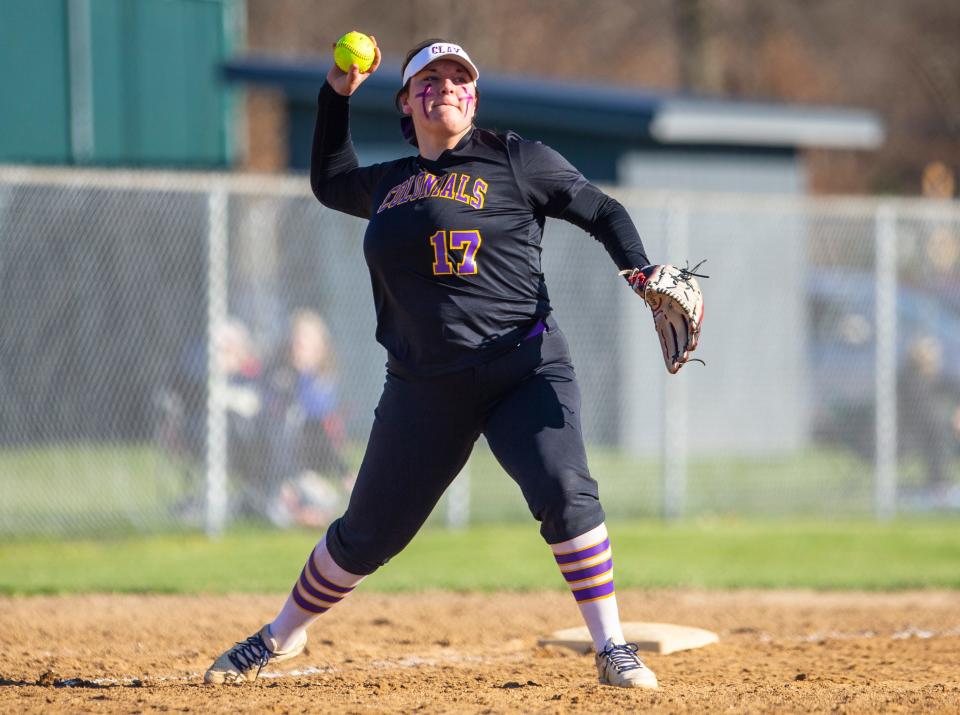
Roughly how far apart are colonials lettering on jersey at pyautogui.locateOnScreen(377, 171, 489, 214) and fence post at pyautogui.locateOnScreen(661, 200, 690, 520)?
6212 millimetres

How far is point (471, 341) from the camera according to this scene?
15.0ft

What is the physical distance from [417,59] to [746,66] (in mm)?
29773

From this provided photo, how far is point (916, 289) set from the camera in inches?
460

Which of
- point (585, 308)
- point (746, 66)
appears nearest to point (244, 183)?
point (585, 308)

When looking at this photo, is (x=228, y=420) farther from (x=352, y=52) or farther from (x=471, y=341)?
(x=471, y=341)

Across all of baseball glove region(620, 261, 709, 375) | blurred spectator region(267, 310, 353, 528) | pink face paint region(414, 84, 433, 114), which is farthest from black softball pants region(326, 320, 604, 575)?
blurred spectator region(267, 310, 353, 528)

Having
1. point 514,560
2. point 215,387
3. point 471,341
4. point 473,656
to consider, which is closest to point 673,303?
point 471,341

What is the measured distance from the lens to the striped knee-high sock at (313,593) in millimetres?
4850

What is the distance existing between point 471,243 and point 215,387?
17.5 feet

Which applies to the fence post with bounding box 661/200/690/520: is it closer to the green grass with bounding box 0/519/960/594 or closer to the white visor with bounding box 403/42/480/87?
the green grass with bounding box 0/519/960/594

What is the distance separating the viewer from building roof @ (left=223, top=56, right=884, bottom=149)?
13539mm

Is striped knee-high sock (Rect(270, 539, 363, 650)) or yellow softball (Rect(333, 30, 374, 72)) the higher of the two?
yellow softball (Rect(333, 30, 374, 72))

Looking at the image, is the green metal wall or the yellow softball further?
the green metal wall

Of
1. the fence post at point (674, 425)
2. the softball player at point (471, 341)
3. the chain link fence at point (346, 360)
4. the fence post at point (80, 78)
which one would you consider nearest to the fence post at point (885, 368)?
the chain link fence at point (346, 360)
